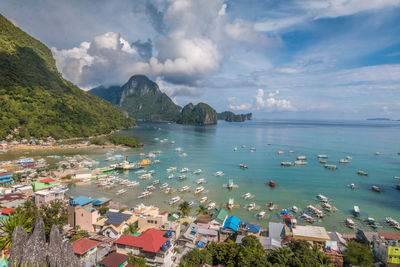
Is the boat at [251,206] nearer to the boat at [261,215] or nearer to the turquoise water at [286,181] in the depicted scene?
the turquoise water at [286,181]

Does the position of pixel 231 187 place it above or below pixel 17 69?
below

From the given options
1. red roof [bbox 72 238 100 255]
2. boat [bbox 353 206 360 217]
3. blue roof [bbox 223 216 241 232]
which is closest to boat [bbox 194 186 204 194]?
blue roof [bbox 223 216 241 232]

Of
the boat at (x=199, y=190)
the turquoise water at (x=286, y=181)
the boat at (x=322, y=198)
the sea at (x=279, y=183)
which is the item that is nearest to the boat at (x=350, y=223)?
the sea at (x=279, y=183)

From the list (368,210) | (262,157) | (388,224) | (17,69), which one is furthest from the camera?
(17,69)

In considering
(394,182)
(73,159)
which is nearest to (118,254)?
(73,159)

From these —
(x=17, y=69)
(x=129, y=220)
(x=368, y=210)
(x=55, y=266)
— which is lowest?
(x=368, y=210)

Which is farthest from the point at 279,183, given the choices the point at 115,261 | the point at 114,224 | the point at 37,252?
the point at 37,252

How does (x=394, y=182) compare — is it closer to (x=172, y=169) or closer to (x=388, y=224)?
(x=388, y=224)
